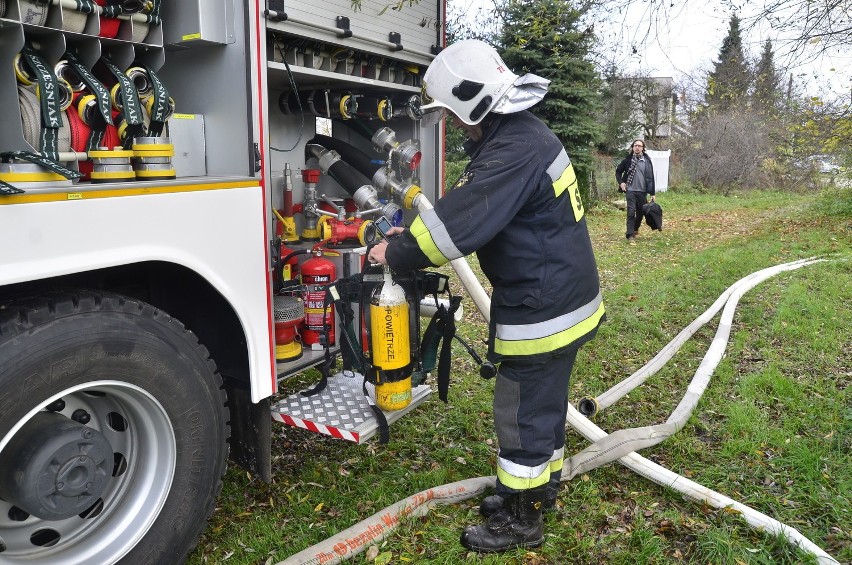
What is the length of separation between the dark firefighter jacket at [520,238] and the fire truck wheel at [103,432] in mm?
916

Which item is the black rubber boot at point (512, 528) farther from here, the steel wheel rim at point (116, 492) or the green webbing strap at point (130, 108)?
the green webbing strap at point (130, 108)

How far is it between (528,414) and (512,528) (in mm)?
499

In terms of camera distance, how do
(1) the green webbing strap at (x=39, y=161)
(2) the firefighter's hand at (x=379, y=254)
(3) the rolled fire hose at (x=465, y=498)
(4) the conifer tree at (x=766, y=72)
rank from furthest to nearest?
(4) the conifer tree at (x=766, y=72)
(2) the firefighter's hand at (x=379, y=254)
(3) the rolled fire hose at (x=465, y=498)
(1) the green webbing strap at (x=39, y=161)

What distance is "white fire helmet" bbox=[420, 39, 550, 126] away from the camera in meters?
2.63

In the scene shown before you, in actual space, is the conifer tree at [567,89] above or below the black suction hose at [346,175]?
above

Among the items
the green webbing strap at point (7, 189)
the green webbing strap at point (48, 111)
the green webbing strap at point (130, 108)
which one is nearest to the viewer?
the green webbing strap at point (7, 189)

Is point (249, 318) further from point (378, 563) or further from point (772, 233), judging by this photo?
point (772, 233)

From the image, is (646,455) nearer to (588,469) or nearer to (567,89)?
(588,469)

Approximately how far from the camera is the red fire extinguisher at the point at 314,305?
3336mm

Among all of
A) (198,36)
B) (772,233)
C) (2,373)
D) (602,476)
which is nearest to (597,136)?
(772,233)

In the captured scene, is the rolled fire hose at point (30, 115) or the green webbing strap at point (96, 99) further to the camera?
the green webbing strap at point (96, 99)

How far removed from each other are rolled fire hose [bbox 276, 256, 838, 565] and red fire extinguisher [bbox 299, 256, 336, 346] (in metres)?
0.69

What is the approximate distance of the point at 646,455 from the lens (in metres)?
3.67

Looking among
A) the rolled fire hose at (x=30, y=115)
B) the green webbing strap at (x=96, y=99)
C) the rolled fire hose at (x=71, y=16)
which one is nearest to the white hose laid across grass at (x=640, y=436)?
the green webbing strap at (x=96, y=99)
